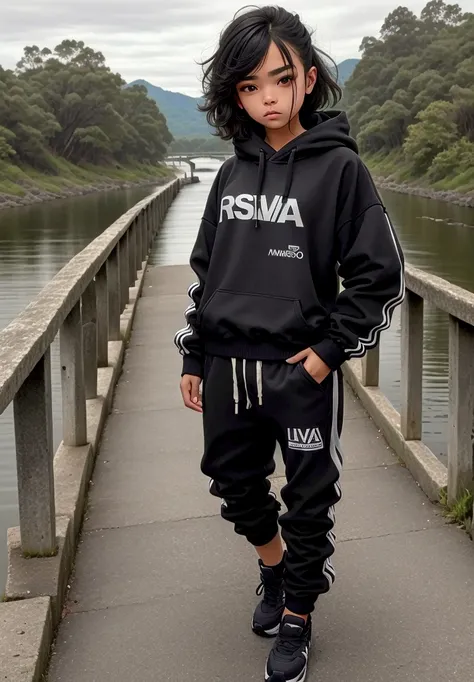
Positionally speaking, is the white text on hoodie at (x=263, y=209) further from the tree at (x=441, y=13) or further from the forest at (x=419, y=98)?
the tree at (x=441, y=13)

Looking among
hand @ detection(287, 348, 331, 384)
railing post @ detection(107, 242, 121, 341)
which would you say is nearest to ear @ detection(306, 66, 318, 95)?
hand @ detection(287, 348, 331, 384)

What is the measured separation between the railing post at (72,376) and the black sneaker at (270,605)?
1.29 m

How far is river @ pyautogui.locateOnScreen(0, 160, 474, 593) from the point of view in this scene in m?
5.69

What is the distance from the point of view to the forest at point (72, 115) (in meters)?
60.4

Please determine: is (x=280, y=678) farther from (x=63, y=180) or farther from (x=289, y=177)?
(x=63, y=180)

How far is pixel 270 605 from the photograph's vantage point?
254cm

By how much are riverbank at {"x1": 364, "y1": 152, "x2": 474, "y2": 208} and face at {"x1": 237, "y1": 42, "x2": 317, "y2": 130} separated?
36.3m

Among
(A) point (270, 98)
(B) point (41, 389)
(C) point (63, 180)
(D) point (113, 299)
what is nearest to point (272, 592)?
Answer: (B) point (41, 389)

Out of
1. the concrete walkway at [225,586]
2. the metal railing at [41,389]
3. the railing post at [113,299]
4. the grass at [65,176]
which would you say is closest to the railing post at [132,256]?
the railing post at [113,299]

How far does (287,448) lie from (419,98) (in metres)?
65.0

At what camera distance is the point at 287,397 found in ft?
7.38

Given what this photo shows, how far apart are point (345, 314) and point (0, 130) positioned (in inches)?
2268

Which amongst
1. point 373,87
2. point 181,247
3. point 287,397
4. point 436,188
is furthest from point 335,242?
point 373,87

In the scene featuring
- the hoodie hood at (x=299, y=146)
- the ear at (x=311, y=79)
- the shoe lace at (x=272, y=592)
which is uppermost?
the ear at (x=311, y=79)
